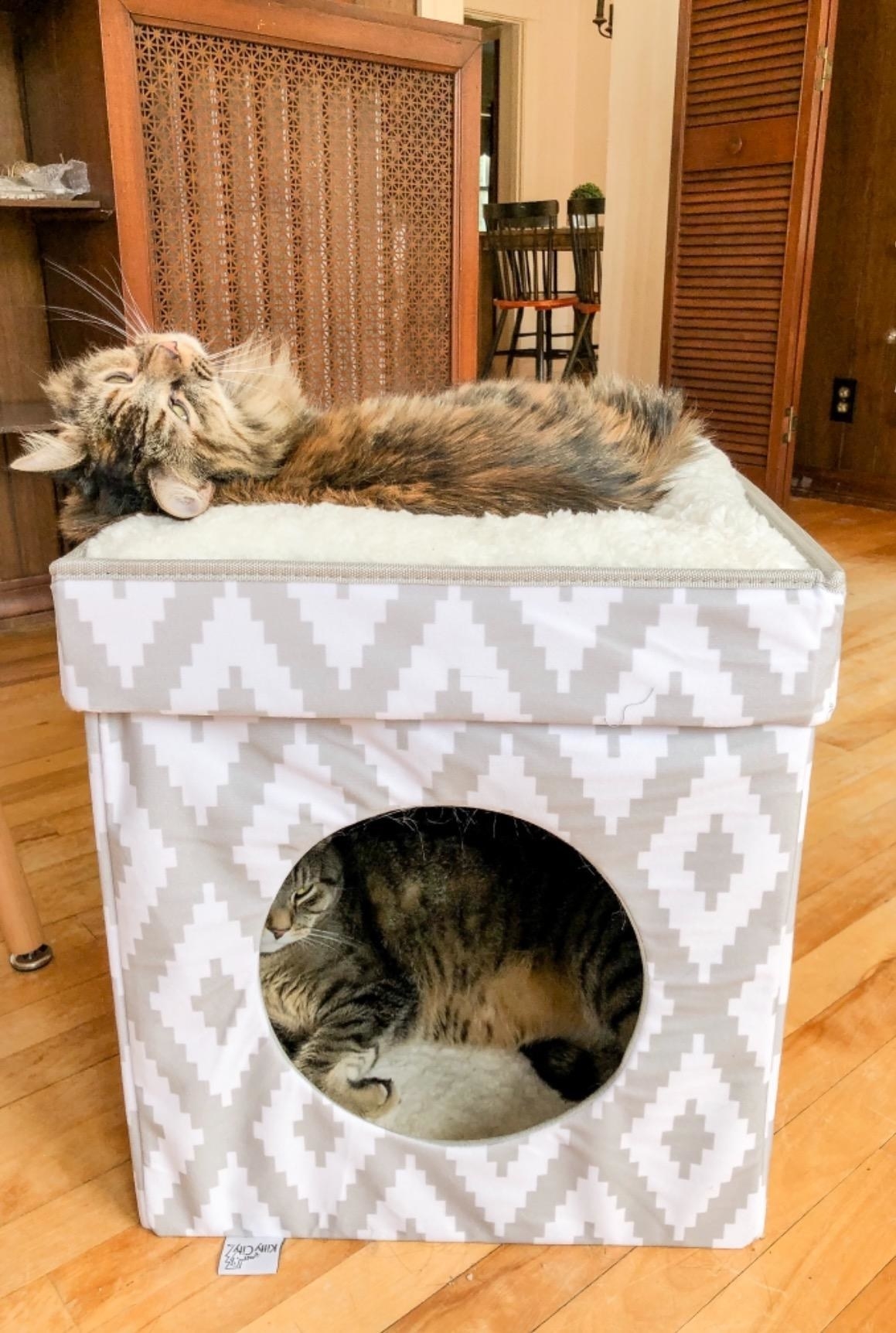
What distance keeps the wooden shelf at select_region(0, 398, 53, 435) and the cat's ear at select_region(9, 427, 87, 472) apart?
3.67ft

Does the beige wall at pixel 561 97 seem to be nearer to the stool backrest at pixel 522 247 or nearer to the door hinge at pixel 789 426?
the stool backrest at pixel 522 247

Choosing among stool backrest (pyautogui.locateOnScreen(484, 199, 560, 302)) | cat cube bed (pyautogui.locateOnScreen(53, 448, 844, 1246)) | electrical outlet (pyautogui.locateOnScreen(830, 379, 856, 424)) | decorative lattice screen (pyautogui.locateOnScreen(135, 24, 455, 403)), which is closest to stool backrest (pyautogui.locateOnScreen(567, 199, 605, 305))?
stool backrest (pyautogui.locateOnScreen(484, 199, 560, 302))

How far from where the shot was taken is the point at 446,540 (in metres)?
0.71

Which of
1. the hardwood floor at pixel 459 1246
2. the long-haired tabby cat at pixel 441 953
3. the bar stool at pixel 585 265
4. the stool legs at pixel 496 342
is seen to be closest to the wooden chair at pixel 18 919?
the hardwood floor at pixel 459 1246

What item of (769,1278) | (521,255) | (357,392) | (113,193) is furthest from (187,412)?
(521,255)

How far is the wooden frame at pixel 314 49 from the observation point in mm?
1734

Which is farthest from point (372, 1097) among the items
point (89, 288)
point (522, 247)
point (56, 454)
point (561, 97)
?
point (561, 97)

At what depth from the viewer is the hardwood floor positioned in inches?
32.1

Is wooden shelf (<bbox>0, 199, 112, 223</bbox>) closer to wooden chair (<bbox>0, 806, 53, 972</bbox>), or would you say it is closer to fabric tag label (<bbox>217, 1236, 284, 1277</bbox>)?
wooden chair (<bbox>0, 806, 53, 972</bbox>)

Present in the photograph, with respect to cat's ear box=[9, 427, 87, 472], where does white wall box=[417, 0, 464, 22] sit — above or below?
above

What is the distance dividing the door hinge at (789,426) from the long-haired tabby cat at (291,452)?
2.52 m

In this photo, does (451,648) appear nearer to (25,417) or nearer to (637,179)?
(25,417)

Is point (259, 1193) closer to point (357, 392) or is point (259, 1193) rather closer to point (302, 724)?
point (302, 724)

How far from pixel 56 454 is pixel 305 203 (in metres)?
1.40
